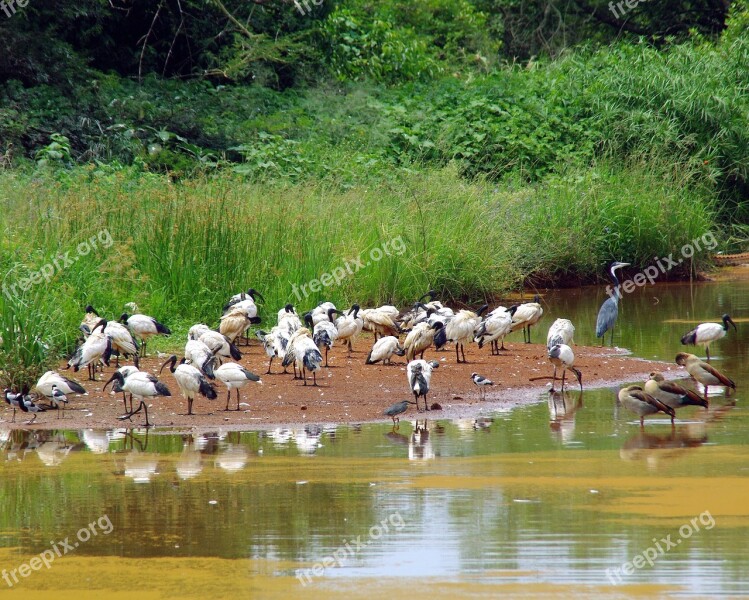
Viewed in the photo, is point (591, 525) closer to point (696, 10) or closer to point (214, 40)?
point (214, 40)

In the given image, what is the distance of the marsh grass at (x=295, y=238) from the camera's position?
13320 mm

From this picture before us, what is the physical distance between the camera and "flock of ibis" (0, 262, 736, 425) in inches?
382

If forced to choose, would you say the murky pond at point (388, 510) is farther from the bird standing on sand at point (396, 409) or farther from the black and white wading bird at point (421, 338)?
the black and white wading bird at point (421, 338)

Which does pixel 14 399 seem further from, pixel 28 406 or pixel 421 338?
pixel 421 338

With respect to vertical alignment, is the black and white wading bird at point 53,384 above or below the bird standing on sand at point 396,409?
above

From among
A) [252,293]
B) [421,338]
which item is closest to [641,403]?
[421,338]

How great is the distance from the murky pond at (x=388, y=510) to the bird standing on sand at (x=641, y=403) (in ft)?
0.54

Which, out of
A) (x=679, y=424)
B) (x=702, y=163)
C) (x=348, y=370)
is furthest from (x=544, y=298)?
(x=679, y=424)

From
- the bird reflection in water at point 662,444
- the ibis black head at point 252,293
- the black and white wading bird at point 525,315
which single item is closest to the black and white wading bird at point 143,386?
the bird reflection in water at point 662,444

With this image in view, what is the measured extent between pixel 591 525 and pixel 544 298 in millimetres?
13120

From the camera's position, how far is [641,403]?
30.8 ft

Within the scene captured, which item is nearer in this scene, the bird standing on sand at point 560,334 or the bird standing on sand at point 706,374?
the bird standing on sand at point 706,374

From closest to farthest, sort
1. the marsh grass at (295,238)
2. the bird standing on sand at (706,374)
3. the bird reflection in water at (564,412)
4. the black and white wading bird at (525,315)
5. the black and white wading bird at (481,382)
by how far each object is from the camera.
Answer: the bird reflection in water at (564,412) → the bird standing on sand at (706,374) → the black and white wading bird at (481,382) → the marsh grass at (295,238) → the black and white wading bird at (525,315)

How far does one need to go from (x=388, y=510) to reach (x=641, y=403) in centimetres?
325
